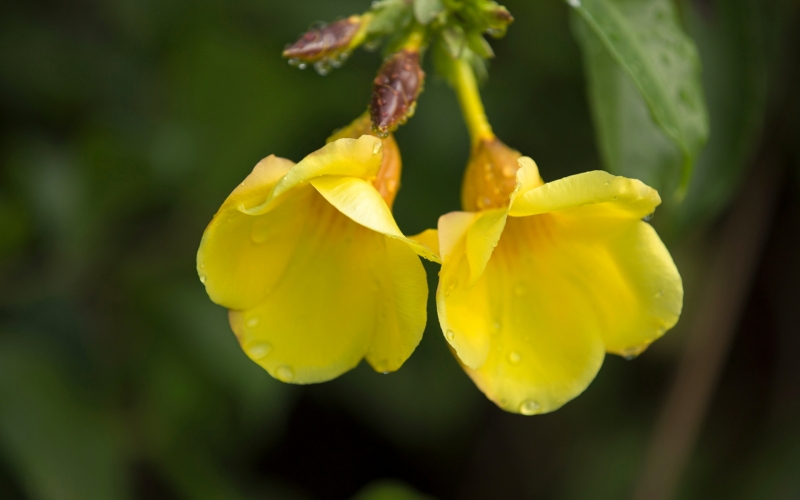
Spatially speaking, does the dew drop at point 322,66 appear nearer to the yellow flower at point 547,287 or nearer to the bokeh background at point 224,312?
the yellow flower at point 547,287

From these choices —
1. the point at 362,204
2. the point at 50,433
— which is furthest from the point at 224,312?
the point at 362,204

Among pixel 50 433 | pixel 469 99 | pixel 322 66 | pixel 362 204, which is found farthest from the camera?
pixel 50 433

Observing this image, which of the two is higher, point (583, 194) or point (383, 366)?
point (583, 194)

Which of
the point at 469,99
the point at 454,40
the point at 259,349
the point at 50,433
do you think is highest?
the point at 454,40

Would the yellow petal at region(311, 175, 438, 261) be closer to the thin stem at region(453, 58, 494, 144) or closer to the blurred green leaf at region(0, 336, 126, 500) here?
the thin stem at region(453, 58, 494, 144)

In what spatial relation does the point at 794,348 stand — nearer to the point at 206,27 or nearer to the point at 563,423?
the point at 563,423

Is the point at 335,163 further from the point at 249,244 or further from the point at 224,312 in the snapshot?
the point at 224,312
